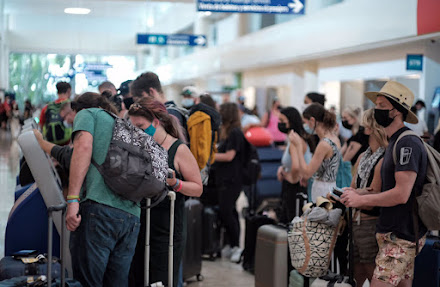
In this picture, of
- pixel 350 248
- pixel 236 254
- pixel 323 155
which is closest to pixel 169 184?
pixel 350 248

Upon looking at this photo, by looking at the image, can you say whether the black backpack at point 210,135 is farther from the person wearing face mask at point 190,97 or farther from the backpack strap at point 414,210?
the backpack strap at point 414,210

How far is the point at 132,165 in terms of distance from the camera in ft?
11.7

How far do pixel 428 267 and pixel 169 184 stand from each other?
1.87m

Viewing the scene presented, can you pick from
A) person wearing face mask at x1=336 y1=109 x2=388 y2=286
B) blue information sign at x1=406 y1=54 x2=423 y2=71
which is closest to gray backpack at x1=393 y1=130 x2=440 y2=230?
person wearing face mask at x1=336 y1=109 x2=388 y2=286

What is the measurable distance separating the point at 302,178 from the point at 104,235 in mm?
2628

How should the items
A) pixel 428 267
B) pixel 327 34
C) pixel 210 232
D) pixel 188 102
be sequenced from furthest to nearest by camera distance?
pixel 327 34, pixel 210 232, pixel 188 102, pixel 428 267

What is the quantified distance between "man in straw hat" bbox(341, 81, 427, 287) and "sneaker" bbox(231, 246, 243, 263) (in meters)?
3.20

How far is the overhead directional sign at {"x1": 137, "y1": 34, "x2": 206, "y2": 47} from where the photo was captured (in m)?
22.6

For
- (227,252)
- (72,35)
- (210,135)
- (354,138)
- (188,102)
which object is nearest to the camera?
(210,135)

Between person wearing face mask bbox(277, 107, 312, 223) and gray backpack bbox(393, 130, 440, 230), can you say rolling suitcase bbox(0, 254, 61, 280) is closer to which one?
gray backpack bbox(393, 130, 440, 230)

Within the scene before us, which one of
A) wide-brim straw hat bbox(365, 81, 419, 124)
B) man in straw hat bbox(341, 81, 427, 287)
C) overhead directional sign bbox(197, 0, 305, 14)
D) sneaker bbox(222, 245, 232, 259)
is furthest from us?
overhead directional sign bbox(197, 0, 305, 14)

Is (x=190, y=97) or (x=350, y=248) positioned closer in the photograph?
(x=350, y=248)

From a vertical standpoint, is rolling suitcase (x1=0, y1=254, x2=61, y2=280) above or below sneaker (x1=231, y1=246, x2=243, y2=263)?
above

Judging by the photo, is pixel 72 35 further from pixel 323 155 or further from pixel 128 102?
pixel 323 155
